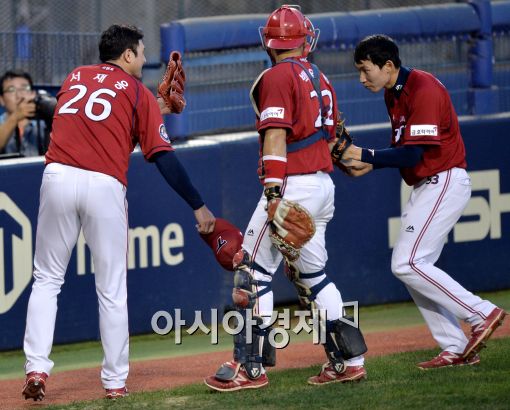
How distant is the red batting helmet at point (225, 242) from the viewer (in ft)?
21.2

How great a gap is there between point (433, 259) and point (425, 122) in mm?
791

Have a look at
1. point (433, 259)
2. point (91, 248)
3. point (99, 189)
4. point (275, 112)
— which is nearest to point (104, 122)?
point (99, 189)

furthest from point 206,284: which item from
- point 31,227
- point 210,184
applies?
point 31,227

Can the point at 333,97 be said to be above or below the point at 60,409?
above

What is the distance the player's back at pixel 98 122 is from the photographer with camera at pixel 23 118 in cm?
199

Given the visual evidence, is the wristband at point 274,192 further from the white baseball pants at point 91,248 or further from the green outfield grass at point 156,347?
the green outfield grass at point 156,347

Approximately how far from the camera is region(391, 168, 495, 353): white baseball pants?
6.50 meters

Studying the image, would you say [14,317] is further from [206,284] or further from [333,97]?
[333,97]

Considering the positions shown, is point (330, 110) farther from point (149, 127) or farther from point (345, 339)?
point (345, 339)

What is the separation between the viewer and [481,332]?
6.45 m

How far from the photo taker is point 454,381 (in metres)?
6.09

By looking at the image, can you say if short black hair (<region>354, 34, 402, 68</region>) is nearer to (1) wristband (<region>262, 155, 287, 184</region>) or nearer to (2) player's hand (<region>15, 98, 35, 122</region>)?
(1) wristband (<region>262, 155, 287, 184</region>)

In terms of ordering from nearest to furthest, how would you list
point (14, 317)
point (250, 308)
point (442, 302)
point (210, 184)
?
point (250, 308) < point (442, 302) < point (14, 317) < point (210, 184)

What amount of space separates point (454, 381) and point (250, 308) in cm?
111
